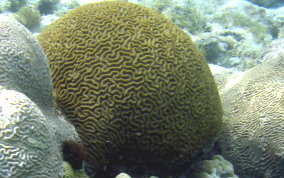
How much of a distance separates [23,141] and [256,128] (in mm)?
3323

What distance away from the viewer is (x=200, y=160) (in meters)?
3.74

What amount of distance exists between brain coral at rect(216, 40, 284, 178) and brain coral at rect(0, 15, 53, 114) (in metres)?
2.77

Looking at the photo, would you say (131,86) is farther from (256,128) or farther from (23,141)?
(256,128)

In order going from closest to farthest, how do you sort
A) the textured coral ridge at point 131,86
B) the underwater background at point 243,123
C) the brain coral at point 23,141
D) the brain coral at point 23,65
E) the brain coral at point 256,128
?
the brain coral at point 23,141
the brain coral at point 23,65
the textured coral ridge at point 131,86
the underwater background at point 243,123
the brain coral at point 256,128

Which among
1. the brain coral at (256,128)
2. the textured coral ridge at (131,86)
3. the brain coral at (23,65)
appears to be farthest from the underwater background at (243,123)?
the textured coral ridge at (131,86)

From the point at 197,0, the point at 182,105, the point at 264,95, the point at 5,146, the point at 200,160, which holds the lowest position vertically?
the point at 197,0

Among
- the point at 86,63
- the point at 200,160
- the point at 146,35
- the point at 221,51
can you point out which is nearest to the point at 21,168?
the point at 86,63

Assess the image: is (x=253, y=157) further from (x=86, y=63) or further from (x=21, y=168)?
(x=21, y=168)

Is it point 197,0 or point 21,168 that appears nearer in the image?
point 21,168

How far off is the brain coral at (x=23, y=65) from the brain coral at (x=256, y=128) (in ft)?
9.09

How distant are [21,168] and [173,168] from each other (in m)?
2.01

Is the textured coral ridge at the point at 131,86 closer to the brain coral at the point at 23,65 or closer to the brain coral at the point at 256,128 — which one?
the brain coral at the point at 23,65

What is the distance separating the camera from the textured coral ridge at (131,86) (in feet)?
10.0

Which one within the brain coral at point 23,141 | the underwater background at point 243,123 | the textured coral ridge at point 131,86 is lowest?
the underwater background at point 243,123
